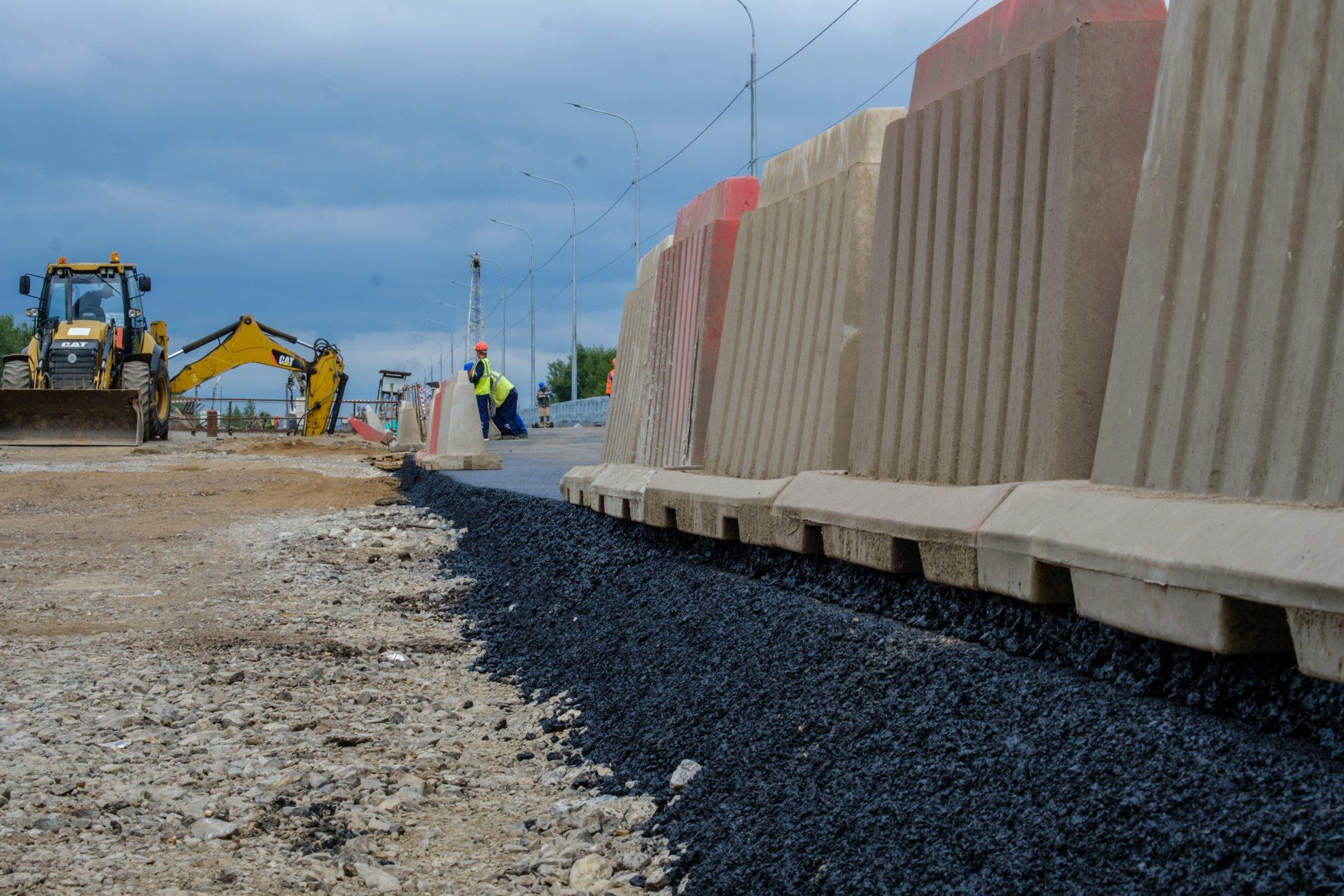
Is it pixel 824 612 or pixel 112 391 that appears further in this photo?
pixel 112 391

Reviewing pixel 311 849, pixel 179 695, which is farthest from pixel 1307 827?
pixel 179 695

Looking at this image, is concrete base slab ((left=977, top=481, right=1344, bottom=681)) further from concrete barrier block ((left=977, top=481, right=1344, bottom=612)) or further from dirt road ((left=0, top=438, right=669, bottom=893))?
dirt road ((left=0, top=438, right=669, bottom=893))

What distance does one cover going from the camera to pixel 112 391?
965 inches

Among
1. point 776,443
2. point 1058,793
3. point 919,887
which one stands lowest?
point 919,887

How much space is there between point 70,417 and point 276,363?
7961 millimetres

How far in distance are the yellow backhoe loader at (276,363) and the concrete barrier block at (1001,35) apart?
29.3 m

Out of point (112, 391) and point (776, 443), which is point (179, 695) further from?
point (112, 391)

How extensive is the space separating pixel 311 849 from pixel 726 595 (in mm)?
1985

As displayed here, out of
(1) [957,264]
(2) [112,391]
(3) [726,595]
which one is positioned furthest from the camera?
(2) [112,391]

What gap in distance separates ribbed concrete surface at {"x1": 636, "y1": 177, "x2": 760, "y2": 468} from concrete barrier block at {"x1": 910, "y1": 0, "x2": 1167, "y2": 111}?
93.0 inches

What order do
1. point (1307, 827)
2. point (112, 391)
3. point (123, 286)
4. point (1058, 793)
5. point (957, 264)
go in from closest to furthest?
point (1307, 827) < point (1058, 793) < point (957, 264) < point (112, 391) < point (123, 286)

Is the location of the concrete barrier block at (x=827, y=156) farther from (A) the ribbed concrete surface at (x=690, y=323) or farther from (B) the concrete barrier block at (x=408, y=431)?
(B) the concrete barrier block at (x=408, y=431)

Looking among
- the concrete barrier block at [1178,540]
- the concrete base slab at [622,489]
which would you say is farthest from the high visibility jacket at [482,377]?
the concrete barrier block at [1178,540]

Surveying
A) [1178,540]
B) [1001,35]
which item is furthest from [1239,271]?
[1001,35]
